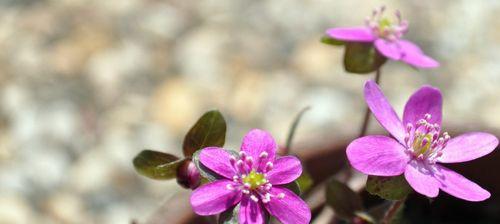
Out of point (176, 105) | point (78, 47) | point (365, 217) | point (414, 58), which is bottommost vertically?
point (365, 217)

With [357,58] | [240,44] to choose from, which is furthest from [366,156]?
[240,44]

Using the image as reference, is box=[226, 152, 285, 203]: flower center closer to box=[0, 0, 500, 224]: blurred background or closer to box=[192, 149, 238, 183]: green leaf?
box=[192, 149, 238, 183]: green leaf

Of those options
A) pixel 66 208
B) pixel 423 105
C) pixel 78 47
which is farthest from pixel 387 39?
pixel 78 47

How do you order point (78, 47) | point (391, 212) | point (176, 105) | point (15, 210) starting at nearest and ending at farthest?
point (391, 212), point (15, 210), point (176, 105), point (78, 47)

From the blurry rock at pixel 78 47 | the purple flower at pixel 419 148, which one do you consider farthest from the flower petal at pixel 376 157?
the blurry rock at pixel 78 47

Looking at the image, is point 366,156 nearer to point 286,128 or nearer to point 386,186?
point 386,186

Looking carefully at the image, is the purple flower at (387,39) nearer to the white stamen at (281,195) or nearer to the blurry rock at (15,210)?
the white stamen at (281,195)

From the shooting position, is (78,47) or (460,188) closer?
(460,188)

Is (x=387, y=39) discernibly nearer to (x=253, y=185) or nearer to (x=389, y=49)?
(x=389, y=49)
